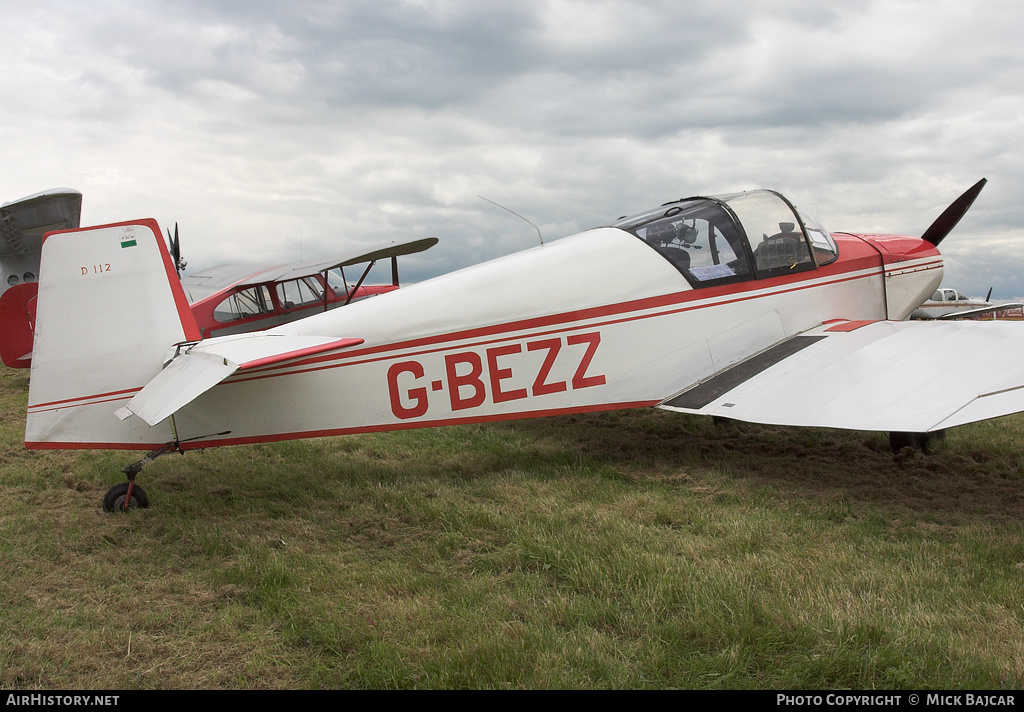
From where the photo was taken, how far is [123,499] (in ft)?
14.3

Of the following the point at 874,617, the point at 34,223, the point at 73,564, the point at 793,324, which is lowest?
the point at 874,617

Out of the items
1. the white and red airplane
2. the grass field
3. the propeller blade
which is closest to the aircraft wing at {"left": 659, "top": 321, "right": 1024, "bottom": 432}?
the white and red airplane

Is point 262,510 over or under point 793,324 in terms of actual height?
under

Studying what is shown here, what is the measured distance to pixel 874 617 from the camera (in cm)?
271

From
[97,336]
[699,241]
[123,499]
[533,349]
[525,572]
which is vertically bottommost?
[525,572]

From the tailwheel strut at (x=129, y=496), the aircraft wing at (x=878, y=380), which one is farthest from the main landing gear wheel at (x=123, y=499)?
the aircraft wing at (x=878, y=380)

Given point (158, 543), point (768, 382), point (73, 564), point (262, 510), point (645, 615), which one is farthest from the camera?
point (768, 382)

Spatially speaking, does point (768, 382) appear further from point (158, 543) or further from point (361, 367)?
point (158, 543)

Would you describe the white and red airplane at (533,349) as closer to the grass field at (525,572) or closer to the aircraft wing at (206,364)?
the aircraft wing at (206,364)

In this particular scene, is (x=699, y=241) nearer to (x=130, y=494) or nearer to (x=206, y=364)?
(x=206, y=364)

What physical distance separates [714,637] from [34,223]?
12708mm

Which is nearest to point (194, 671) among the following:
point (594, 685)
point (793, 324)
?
point (594, 685)

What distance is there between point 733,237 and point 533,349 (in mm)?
2019

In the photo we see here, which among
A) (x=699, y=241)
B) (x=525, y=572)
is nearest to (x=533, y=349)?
(x=699, y=241)
